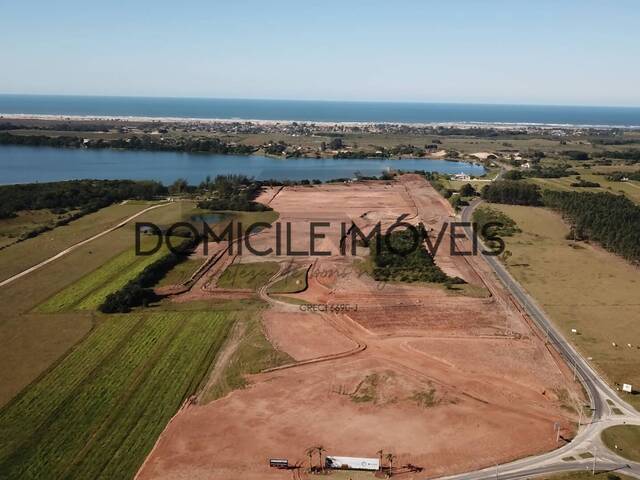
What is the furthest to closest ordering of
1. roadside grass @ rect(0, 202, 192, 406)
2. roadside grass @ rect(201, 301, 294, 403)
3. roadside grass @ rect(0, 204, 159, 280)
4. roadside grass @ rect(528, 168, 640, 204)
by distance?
roadside grass @ rect(528, 168, 640, 204), roadside grass @ rect(0, 204, 159, 280), roadside grass @ rect(0, 202, 192, 406), roadside grass @ rect(201, 301, 294, 403)

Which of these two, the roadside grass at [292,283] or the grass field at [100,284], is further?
the roadside grass at [292,283]

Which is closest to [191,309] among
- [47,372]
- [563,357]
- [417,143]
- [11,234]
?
[47,372]

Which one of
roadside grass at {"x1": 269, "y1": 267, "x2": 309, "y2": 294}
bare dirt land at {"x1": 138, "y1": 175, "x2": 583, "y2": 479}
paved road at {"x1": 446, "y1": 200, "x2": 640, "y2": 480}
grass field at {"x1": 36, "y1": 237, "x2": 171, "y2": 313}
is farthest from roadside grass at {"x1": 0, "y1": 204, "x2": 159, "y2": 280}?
paved road at {"x1": 446, "y1": 200, "x2": 640, "y2": 480}

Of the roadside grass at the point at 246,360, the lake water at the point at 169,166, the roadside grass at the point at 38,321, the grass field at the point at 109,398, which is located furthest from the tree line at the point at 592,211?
the roadside grass at the point at 38,321

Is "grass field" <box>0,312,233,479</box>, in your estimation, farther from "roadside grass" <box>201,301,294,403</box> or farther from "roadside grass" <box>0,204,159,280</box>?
"roadside grass" <box>0,204,159,280</box>

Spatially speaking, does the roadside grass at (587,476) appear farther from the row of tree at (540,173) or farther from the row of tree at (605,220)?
the row of tree at (540,173)

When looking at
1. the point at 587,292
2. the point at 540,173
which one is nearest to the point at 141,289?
the point at 587,292
